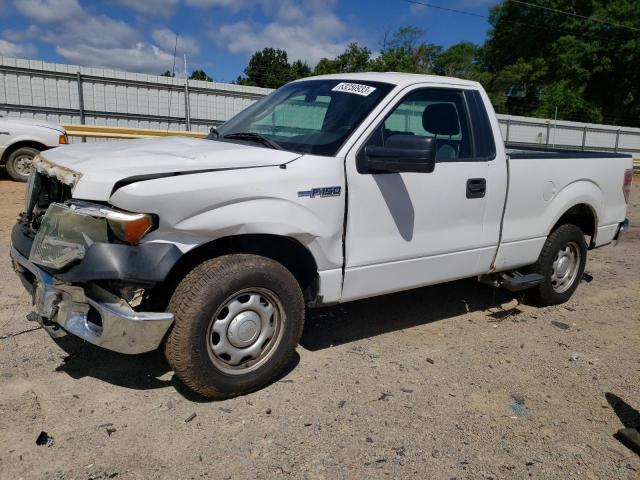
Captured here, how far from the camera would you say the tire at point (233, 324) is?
301cm

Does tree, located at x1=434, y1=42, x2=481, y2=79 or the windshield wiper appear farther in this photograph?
tree, located at x1=434, y1=42, x2=481, y2=79

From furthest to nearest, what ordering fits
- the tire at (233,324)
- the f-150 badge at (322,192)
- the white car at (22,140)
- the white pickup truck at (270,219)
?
1. the white car at (22,140)
2. the f-150 badge at (322,192)
3. the tire at (233,324)
4. the white pickup truck at (270,219)

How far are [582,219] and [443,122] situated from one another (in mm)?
2198

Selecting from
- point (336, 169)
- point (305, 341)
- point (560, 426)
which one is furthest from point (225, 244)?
point (560, 426)

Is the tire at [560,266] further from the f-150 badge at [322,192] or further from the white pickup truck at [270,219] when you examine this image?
the f-150 badge at [322,192]

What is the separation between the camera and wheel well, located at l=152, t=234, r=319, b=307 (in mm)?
3197

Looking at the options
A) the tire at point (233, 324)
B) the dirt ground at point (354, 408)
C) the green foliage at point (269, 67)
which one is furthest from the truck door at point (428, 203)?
the green foliage at point (269, 67)

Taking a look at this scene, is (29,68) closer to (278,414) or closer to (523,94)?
(278,414)

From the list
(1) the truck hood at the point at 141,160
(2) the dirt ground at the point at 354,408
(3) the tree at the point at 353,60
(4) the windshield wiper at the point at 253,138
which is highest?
(3) the tree at the point at 353,60

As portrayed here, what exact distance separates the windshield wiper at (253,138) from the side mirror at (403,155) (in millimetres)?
614

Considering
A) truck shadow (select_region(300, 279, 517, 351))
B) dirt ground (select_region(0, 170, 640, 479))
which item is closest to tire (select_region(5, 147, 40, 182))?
dirt ground (select_region(0, 170, 640, 479))

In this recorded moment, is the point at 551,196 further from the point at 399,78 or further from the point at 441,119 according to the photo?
the point at 399,78

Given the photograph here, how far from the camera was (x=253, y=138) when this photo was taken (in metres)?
3.89

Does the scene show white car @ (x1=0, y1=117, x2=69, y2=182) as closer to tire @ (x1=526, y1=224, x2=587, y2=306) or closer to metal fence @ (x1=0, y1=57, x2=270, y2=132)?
metal fence @ (x1=0, y1=57, x2=270, y2=132)
